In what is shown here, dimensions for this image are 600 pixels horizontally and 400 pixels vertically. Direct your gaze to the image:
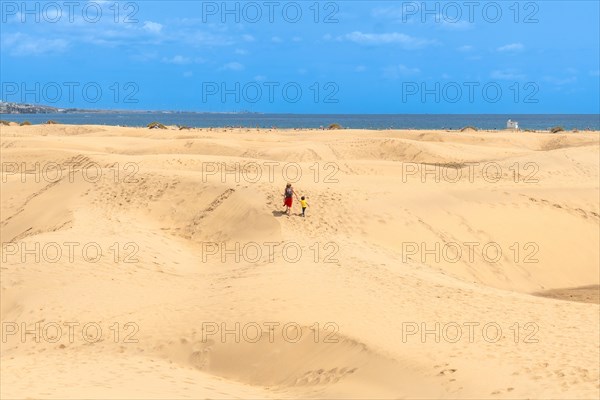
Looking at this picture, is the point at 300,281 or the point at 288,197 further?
the point at 288,197

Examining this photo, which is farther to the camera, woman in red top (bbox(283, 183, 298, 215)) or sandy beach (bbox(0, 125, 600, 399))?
woman in red top (bbox(283, 183, 298, 215))

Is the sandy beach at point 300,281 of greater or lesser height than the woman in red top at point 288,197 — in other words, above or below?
below

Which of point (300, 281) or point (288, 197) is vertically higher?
point (288, 197)

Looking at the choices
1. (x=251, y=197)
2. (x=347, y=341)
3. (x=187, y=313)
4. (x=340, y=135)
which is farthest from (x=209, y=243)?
(x=340, y=135)

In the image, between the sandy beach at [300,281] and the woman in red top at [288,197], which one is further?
the woman in red top at [288,197]

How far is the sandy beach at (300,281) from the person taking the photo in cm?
979

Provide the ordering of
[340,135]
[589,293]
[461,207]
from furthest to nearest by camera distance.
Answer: [340,135]
[461,207]
[589,293]

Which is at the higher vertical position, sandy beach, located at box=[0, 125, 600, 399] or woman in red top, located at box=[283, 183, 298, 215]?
woman in red top, located at box=[283, 183, 298, 215]

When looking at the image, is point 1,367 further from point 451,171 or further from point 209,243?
point 451,171

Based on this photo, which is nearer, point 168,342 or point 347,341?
point 347,341

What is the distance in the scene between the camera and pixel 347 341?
10703 mm

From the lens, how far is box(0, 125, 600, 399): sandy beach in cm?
979

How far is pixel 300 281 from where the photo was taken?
1331cm

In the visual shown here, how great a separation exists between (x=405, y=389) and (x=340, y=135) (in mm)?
36411
